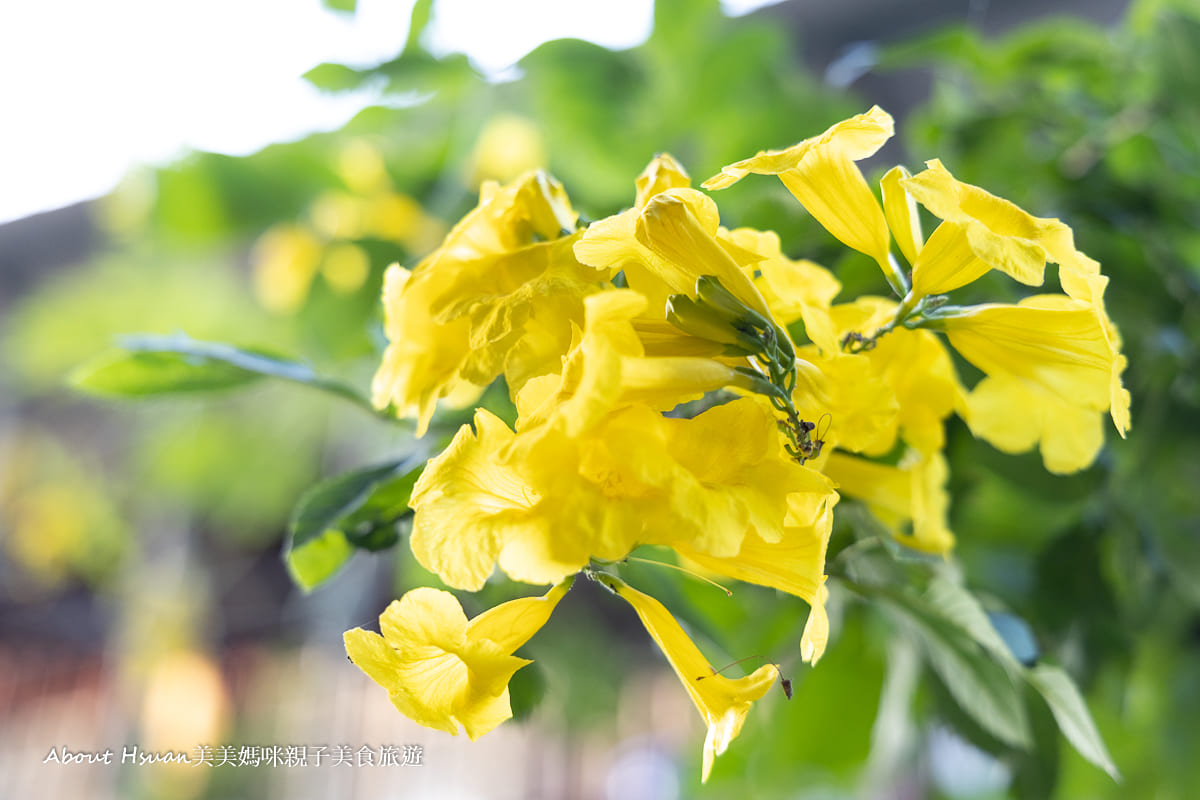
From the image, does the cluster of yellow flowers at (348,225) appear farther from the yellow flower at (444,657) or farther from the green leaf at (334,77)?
the yellow flower at (444,657)

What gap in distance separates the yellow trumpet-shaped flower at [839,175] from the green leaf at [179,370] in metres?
0.15

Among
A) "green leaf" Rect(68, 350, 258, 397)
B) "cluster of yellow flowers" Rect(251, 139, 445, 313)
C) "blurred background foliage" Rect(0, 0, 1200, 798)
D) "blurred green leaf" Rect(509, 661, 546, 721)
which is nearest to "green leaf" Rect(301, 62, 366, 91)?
"blurred background foliage" Rect(0, 0, 1200, 798)

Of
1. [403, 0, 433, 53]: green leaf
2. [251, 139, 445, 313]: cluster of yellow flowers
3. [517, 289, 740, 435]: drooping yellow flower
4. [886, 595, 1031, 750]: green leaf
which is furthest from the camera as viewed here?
[251, 139, 445, 313]: cluster of yellow flowers

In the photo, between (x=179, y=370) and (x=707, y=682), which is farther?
(x=179, y=370)

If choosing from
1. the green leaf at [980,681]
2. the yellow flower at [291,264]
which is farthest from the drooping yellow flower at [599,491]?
the yellow flower at [291,264]

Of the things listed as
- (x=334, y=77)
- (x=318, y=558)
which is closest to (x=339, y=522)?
(x=318, y=558)

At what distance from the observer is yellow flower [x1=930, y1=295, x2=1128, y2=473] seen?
18cm

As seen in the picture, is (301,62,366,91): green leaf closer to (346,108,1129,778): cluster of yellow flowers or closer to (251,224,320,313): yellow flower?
(251,224,320,313): yellow flower

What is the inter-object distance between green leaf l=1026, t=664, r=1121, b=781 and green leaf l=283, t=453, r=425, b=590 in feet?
0.52

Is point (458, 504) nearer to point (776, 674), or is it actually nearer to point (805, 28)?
point (776, 674)

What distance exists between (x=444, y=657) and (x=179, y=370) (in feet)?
0.54

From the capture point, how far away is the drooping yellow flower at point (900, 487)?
195 millimetres

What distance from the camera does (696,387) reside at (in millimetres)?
150

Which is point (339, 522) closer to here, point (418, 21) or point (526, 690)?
point (526, 690)
